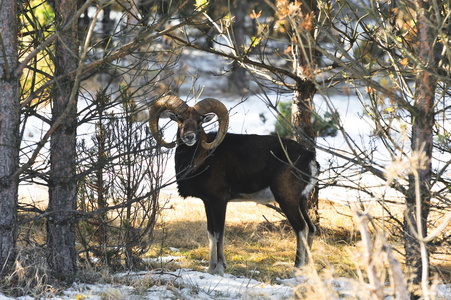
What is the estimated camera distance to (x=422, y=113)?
509 cm

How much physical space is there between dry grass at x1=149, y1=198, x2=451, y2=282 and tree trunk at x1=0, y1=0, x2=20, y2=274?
227cm

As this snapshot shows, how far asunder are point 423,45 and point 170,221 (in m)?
6.34

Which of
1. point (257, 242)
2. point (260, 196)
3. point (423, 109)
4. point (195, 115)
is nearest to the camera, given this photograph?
point (423, 109)

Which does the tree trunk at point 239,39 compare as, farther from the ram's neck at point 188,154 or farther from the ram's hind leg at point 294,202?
the ram's hind leg at point 294,202

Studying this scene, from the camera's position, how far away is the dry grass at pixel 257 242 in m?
7.82

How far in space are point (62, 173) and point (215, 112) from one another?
9.47ft

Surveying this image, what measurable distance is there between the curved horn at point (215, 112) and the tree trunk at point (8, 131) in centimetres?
304

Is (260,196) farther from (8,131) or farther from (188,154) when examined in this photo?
(8,131)

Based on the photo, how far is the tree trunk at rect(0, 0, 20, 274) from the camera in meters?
5.43

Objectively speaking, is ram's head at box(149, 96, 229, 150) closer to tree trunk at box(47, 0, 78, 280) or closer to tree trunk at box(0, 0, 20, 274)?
tree trunk at box(47, 0, 78, 280)

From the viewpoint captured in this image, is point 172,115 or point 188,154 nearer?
point 172,115

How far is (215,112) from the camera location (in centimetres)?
825

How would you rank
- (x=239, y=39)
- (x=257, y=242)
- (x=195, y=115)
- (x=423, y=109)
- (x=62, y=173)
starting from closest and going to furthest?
1. (x=423, y=109)
2. (x=62, y=173)
3. (x=195, y=115)
4. (x=257, y=242)
5. (x=239, y=39)

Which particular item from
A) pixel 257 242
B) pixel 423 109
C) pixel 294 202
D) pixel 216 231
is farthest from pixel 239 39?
pixel 423 109
